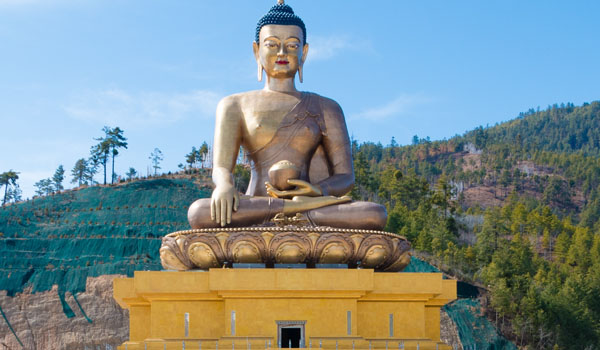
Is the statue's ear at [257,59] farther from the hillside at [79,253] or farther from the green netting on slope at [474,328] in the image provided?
the hillside at [79,253]

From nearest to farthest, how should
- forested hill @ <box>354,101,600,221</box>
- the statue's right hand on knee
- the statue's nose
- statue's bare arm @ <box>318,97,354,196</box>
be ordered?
the statue's right hand on knee, statue's bare arm @ <box>318,97,354,196</box>, the statue's nose, forested hill @ <box>354,101,600,221</box>

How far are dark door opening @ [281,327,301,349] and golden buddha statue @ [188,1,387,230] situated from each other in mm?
1576

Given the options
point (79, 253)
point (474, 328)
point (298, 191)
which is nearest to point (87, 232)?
point (79, 253)

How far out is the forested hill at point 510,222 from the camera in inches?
1260

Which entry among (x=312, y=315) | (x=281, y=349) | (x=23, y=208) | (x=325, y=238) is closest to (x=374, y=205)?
(x=325, y=238)

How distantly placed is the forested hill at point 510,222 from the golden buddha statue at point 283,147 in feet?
65.7

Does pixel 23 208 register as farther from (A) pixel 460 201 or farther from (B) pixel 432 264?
(A) pixel 460 201

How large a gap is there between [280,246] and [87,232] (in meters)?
37.3

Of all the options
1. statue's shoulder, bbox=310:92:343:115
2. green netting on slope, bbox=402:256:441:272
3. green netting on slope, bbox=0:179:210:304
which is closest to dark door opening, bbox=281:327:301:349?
statue's shoulder, bbox=310:92:343:115

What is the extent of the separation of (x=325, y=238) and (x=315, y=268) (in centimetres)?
42

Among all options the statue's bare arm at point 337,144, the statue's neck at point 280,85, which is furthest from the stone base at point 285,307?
the statue's neck at point 280,85

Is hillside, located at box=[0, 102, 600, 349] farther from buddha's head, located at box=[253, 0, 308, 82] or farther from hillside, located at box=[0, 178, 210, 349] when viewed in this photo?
buddha's head, located at box=[253, 0, 308, 82]

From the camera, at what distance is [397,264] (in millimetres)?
12164

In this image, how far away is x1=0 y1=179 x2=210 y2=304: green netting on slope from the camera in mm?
40906
